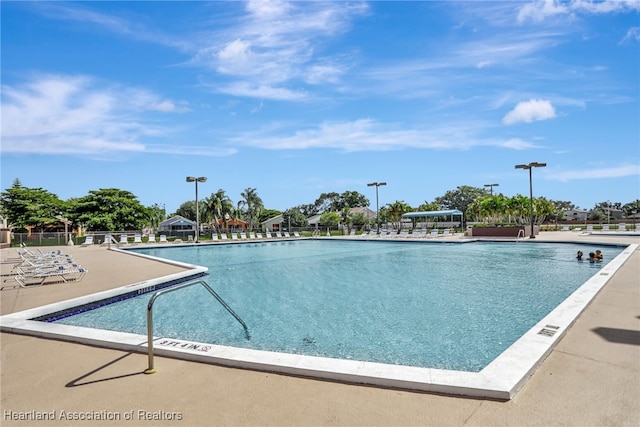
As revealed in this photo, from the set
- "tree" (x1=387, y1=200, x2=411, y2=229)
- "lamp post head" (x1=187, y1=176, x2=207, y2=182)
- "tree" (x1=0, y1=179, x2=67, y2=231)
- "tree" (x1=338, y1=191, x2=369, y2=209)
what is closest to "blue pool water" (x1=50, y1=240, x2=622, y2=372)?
"lamp post head" (x1=187, y1=176, x2=207, y2=182)

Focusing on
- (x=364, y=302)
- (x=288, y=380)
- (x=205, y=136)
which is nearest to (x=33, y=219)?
(x=205, y=136)

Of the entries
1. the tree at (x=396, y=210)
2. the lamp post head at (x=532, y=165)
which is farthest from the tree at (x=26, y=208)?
the lamp post head at (x=532, y=165)

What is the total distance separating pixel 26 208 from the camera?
32.7 m

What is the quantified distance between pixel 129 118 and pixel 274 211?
156 ft

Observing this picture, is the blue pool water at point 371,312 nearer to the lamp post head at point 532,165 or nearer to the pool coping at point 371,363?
the pool coping at point 371,363

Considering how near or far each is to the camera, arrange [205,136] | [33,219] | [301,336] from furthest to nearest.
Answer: [33,219] < [205,136] < [301,336]

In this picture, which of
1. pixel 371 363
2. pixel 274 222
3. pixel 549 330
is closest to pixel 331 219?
pixel 274 222

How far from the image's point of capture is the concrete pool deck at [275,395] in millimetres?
2469

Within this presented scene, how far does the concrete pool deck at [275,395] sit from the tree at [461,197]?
73.0 m

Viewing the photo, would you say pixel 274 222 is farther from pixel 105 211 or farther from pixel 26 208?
pixel 26 208

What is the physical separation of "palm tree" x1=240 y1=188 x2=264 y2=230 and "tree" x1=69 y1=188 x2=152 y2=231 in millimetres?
17959

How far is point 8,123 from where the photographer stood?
33.2 feet

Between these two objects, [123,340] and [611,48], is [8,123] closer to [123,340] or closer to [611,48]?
[123,340]

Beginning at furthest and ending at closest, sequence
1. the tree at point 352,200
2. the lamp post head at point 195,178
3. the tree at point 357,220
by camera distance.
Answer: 1. the tree at point 352,200
2. the tree at point 357,220
3. the lamp post head at point 195,178
